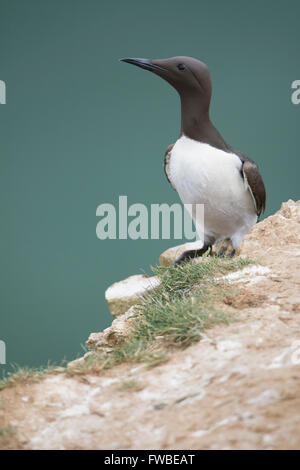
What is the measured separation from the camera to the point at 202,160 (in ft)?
15.1

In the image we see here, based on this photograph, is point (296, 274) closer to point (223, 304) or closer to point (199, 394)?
point (223, 304)

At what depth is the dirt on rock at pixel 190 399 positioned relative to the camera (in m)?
1.81

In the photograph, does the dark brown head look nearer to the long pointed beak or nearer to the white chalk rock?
the long pointed beak

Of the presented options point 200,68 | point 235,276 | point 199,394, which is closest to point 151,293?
point 235,276

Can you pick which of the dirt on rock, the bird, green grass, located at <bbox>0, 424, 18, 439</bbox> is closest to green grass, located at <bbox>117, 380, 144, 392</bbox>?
the dirt on rock

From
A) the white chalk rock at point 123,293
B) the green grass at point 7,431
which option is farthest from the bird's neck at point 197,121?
the green grass at point 7,431

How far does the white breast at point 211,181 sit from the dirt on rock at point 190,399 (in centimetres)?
205

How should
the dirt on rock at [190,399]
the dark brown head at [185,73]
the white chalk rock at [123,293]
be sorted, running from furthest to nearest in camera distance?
1. the white chalk rock at [123,293]
2. the dark brown head at [185,73]
3. the dirt on rock at [190,399]

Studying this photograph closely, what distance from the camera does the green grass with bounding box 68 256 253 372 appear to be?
2580 millimetres

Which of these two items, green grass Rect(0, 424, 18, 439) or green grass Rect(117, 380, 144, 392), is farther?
green grass Rect(117, 380, 144, 392)

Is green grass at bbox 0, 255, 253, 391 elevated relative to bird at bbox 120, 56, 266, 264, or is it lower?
lower

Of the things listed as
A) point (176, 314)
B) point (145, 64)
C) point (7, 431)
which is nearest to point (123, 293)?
point (145, 64)

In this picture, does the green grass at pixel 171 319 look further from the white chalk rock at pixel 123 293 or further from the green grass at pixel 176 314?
the white chalk rock at pixel 123 293

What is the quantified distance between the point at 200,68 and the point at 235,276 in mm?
2216
